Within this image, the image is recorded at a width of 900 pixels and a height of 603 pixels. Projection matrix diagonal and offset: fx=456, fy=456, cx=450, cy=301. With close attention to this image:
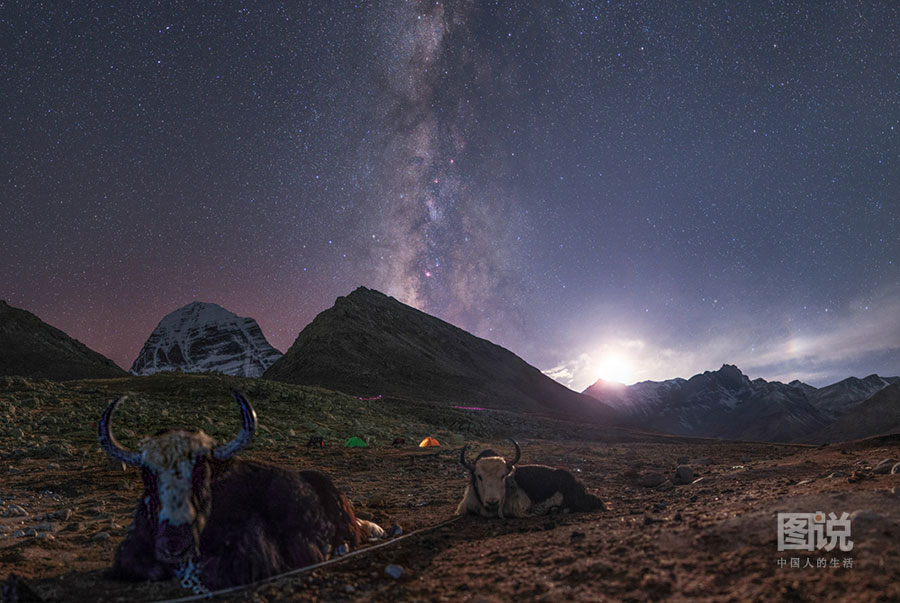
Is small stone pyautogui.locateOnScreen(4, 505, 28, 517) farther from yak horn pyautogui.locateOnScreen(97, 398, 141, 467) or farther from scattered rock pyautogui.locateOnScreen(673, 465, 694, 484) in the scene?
scattered rock pyautogui.locateOnScreen(673, 465, 694, 484)

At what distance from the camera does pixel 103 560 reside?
572 centimetres

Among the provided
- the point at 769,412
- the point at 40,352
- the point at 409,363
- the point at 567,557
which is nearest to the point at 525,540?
the point at 567,557

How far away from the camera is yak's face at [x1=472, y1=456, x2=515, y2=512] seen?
820 centimetres

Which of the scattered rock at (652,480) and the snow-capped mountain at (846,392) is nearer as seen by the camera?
the scattered rock at (652,480)

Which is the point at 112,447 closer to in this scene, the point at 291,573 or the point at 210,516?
the point at 210,516

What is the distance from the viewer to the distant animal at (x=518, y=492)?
8.26 metres

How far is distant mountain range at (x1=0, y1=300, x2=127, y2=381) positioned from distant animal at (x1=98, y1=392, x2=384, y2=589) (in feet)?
220

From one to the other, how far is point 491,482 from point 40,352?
288 ft

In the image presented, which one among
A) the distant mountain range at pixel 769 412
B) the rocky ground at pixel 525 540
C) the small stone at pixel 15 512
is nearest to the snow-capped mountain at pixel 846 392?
the distant mountain range at pixel 769 412

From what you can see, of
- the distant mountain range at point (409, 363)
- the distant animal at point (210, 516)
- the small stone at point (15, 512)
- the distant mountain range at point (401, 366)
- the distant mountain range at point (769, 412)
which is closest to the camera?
the distant animal at point (210, 516)

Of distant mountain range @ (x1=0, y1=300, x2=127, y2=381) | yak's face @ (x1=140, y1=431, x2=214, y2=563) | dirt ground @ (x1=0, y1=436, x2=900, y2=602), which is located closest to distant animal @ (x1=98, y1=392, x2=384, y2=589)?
yak's face @ (x1=140, y1=431, x2=214, y2=563)

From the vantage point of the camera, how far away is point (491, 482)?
8266mm

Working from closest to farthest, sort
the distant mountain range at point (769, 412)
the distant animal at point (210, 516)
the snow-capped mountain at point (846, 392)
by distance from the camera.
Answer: the distant animal at point (210, 516) < the distant mountain range at point (769, 412) < the snow-capped mountain at point (846, 392)

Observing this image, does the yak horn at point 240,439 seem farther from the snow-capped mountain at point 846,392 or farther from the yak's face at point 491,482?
the snow-capped mountain at point 846,392
